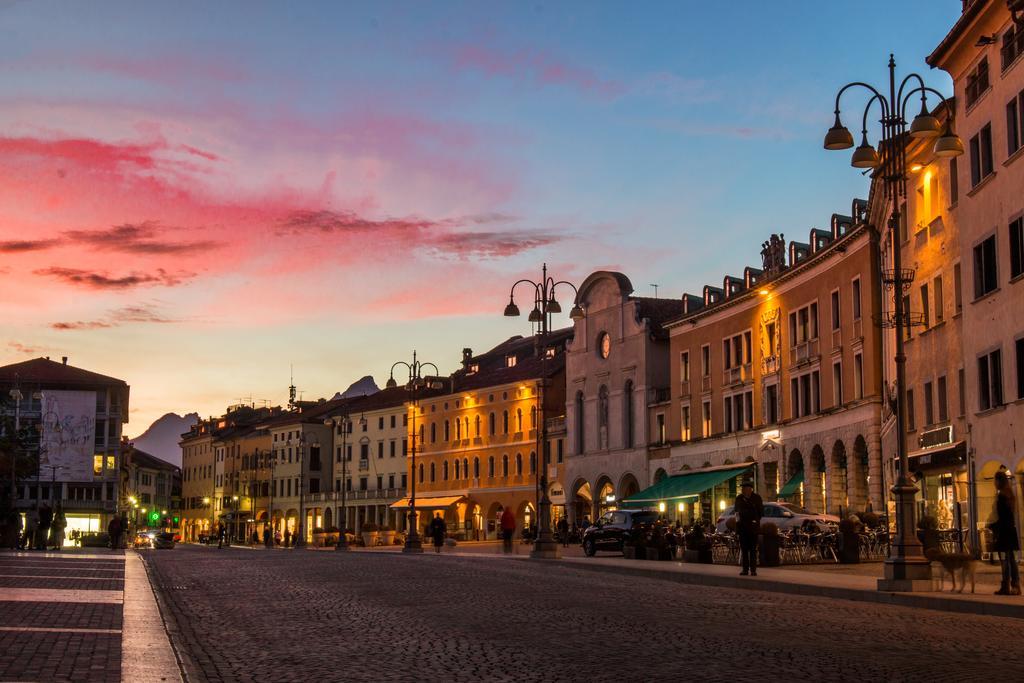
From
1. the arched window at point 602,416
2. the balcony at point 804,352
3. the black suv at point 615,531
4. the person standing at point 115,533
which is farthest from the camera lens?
the arched window at point 602,416

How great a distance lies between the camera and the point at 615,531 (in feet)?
165

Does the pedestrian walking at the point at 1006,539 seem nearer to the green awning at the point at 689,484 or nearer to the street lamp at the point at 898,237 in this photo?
the street lamp at the point at 898,237

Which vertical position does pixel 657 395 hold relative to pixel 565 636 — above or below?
above

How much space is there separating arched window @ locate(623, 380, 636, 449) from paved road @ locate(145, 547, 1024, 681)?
5457 cm

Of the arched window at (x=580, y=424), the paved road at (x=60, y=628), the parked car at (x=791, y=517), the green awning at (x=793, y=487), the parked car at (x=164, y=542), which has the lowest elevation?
the parked car at (x=164, y=542)

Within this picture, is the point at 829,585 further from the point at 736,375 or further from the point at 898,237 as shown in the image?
the point at 736,375

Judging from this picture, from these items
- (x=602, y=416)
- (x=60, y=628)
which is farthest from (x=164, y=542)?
(x=60, y=628)

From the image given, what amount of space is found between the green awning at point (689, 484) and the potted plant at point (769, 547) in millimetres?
25281

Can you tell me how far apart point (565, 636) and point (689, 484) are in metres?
49.2

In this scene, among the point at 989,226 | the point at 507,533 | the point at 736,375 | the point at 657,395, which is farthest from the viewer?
the point at 657,395

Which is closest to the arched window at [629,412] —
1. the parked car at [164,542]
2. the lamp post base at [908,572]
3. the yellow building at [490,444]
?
the yellow building at [490,444]

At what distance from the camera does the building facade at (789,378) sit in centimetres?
5147

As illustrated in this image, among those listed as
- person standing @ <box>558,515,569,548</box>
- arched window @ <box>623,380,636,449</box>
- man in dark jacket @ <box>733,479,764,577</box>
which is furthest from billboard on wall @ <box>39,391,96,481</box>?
man in dark jacket @ <box>733,479,764,577</box>

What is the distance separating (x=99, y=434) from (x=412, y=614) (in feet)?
367
